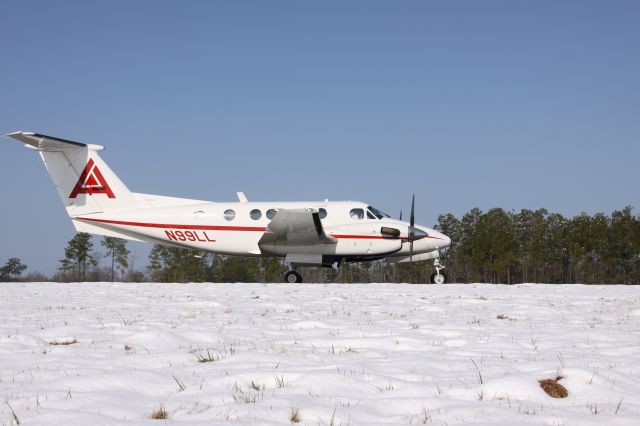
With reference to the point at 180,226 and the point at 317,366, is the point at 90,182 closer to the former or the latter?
the point at 180,226

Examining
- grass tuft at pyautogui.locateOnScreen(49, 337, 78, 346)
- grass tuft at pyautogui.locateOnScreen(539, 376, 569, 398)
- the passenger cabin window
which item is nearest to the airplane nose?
the passenger cabin window

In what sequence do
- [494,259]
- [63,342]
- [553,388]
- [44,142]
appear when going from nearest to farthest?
[553,388]
[63,342]
[44,142]
[494,259]

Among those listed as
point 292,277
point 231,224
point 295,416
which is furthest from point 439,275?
point 295,416

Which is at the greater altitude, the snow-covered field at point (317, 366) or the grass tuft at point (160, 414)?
the snow-covered field at point (317, 366)

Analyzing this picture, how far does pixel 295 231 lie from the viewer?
72.0ft

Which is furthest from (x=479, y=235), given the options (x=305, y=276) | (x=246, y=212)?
(x=246, y=212)

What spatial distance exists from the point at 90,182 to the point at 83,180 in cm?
27

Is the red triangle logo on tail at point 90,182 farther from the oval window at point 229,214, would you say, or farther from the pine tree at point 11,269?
the pine tree at point 11,269

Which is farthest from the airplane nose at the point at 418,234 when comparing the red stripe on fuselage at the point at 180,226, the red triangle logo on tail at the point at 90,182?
the red triangle logo on tail at the point at 90,182

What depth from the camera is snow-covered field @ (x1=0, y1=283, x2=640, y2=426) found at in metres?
3.68

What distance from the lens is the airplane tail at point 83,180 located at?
73.8 feet

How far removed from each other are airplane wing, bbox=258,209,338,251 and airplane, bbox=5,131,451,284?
1.5 inches

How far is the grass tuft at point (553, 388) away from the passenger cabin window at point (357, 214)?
18230 mm

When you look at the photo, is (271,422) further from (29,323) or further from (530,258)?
(530,258)
